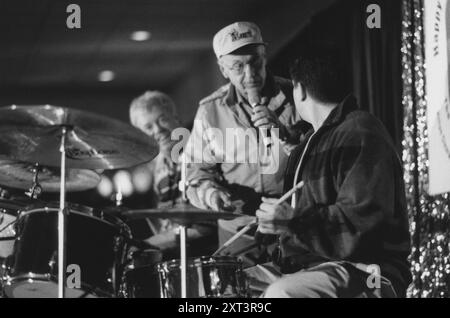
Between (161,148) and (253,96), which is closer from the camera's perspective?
(253,96)

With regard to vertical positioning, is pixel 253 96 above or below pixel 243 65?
below

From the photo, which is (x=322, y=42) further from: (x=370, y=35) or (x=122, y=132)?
(x=122, y=132)

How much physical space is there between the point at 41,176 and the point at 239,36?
0.90 metres

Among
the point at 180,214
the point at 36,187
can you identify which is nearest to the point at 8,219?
the point at 36,187

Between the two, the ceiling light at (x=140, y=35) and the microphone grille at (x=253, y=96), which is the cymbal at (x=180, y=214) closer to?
the microphone grille at (x=253, y=96)

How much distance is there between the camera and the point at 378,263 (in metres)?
3.14

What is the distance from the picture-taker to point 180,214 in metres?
2.94

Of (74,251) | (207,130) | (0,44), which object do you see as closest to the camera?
(74,251)

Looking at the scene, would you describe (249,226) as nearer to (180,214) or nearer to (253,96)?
(180,214)

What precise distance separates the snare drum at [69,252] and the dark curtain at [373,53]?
3.52 ft

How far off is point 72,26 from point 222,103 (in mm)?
678

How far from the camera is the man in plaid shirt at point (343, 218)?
309 cm
